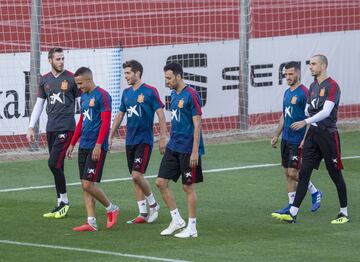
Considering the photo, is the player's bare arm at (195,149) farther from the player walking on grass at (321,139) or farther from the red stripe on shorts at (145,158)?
the player walking on grass at (321,139)

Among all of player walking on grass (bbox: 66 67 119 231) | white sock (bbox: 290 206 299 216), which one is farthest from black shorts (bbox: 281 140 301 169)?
player walking on grass (bbox: 66 67 119 231)

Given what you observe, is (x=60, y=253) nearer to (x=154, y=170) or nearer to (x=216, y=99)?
(x=154, y=170)

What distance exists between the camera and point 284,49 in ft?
77.2

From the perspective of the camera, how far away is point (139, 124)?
14.2 m

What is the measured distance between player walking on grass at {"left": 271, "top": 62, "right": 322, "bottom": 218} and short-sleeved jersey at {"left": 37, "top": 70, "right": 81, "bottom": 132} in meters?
2.71

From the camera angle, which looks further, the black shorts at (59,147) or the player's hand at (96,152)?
the black shorts at (59,147)

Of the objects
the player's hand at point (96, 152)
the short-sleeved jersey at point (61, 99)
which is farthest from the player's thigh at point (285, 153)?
the short-sleeved jersey at point (61, 99)

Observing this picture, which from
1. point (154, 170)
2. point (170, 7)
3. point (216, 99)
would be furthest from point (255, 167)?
point (170, 7)

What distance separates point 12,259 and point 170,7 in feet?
65.2

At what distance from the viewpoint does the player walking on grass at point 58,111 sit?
1505cm

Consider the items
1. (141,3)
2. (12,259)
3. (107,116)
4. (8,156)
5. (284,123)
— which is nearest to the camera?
(12,259)

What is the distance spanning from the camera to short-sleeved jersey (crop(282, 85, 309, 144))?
48.4 ft

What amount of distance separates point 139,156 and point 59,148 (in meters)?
1.37

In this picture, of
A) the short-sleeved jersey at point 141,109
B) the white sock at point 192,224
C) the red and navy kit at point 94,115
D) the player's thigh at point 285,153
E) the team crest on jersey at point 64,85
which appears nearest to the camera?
the white sock at point 192,224
